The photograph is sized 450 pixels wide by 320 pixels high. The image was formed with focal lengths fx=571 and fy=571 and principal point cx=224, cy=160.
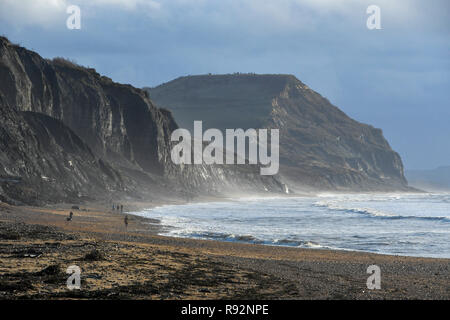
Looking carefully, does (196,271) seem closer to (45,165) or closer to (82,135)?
(45,165)

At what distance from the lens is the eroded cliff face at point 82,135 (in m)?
66.8

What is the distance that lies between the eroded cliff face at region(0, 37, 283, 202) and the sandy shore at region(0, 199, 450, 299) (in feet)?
96.2

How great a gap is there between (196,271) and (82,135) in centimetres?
8222

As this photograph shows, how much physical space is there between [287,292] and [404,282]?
5733mm

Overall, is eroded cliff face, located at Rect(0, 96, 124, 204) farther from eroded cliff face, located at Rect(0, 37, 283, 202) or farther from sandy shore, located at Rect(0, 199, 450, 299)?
sandy shore, located at Rect(0, 199, 450, 299)

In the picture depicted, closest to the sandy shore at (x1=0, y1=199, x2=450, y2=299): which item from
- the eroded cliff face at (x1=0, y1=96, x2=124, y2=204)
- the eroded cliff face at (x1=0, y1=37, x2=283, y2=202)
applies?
the eroded cliff face at (x1=0, y1=96, x2=124, y2=204)

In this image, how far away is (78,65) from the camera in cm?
11181

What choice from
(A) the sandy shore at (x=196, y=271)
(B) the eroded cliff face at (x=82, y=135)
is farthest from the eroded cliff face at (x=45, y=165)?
(A) the sandy shore at (x=196, y=271)

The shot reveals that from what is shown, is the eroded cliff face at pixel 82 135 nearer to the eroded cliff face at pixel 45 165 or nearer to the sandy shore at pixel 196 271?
the eroded cliff face at pixel 45 165

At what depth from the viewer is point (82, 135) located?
99562mm

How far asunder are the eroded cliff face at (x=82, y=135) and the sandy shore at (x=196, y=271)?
29.3m

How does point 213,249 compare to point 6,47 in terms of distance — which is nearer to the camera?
point 213,249
